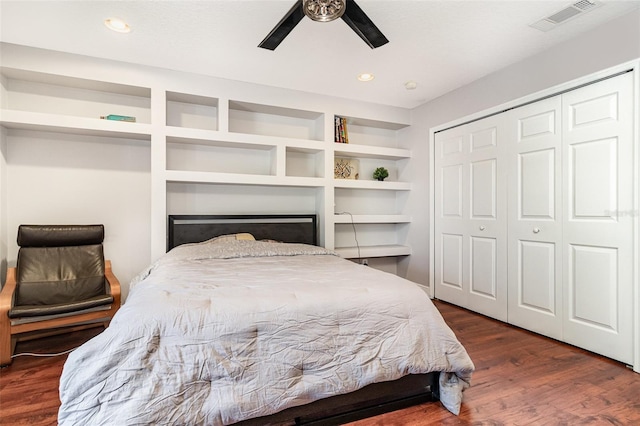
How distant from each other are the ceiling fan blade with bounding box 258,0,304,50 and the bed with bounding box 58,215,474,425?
153cm

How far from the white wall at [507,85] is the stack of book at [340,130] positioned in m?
0.99

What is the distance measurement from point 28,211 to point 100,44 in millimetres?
1647

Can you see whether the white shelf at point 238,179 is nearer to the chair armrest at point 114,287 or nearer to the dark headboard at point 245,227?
the dark headboard at point 245,227

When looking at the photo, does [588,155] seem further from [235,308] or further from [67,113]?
[67,113]

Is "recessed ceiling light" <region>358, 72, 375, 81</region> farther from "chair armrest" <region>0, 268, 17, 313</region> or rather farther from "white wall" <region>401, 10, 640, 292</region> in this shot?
"chair armrest" <region>0, 268, 17, 313</region>

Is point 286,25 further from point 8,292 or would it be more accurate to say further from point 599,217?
point 8,292

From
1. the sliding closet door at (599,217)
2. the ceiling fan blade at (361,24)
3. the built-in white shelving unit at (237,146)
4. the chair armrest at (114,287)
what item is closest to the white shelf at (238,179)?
the built-in white shelving unit at (237,146)

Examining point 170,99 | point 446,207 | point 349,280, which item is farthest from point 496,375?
point 170,99

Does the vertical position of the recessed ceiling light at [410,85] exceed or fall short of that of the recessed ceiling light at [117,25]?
it falls short

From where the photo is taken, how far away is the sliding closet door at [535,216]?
106 inches

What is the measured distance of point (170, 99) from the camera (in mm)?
3391

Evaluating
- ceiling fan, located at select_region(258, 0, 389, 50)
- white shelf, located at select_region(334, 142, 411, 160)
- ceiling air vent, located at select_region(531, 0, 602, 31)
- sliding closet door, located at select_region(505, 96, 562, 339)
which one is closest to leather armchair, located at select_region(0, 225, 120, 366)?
ceiling fan, located at select_region(258, 0, 389, 50)

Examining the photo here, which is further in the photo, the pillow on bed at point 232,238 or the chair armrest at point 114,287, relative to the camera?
the pillow on bed at point 232,238

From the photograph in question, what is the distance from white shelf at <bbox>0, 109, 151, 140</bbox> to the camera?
2672 mm
